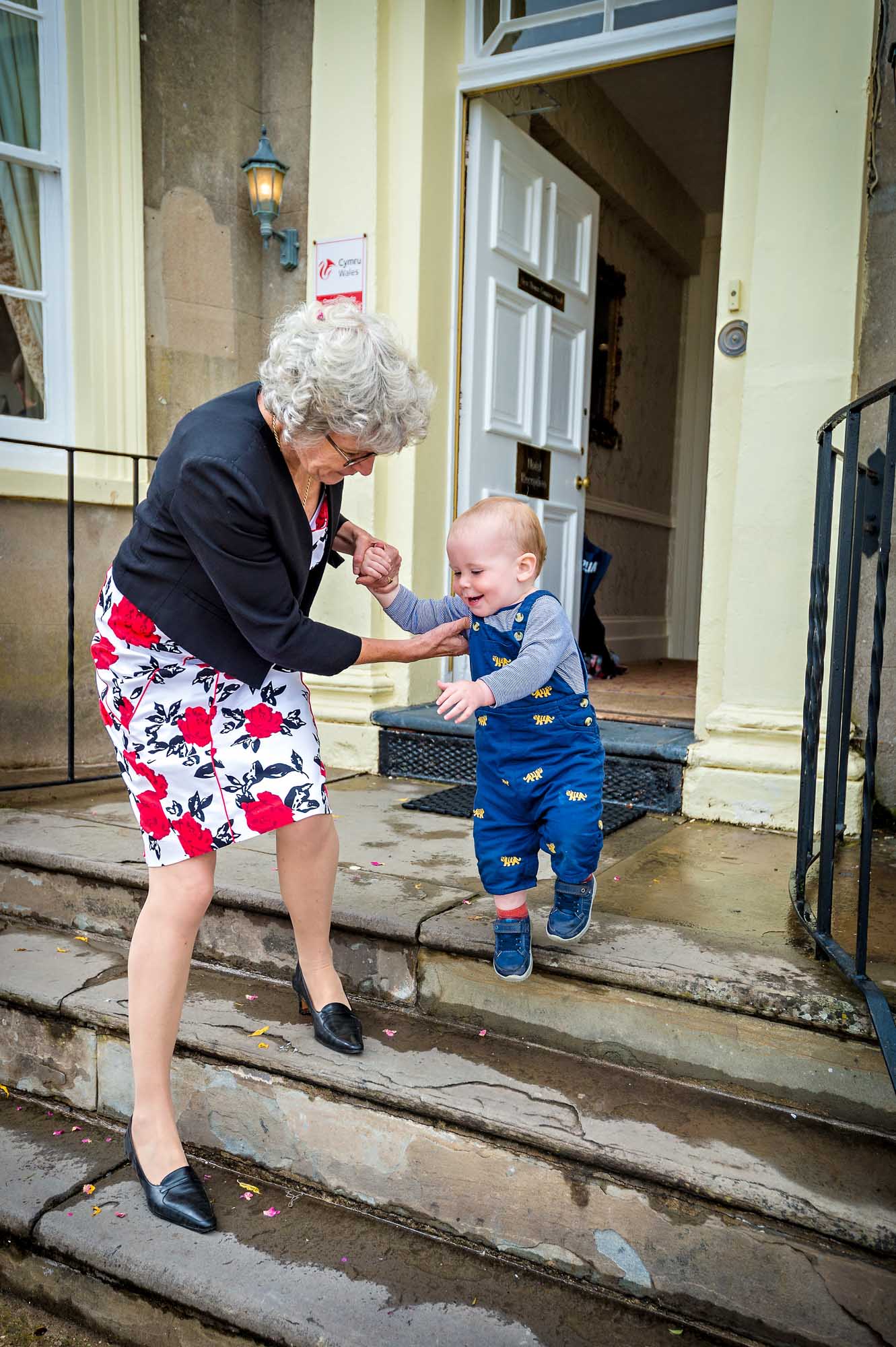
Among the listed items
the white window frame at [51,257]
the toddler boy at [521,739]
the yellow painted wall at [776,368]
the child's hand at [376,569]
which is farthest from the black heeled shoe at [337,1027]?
the white window frame at [51,257]

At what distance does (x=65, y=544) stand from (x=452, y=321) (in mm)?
1868

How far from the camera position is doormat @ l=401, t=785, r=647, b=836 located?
3219 millimetres

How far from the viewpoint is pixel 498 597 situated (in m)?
1.94

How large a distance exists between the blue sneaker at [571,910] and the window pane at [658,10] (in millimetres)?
3221

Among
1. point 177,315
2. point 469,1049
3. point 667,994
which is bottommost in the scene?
point 469,1049

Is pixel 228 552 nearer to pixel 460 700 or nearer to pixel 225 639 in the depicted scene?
pixel 225 639

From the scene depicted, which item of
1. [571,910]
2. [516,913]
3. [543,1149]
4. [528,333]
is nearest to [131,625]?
[516,913]

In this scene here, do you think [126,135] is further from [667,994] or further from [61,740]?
[667,994]

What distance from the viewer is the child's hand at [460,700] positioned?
1.68 metres

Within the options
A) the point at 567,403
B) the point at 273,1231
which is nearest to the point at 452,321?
the point at 567,403

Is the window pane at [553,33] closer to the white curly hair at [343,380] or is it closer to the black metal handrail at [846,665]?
the black metal handrail at [846,665]

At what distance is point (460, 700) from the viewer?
169cm

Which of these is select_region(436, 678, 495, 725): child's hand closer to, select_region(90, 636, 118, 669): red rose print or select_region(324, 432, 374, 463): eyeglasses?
select_region(324, 432, 374, 463): eyeglasses

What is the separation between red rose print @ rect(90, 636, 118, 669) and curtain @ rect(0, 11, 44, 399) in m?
2.68
